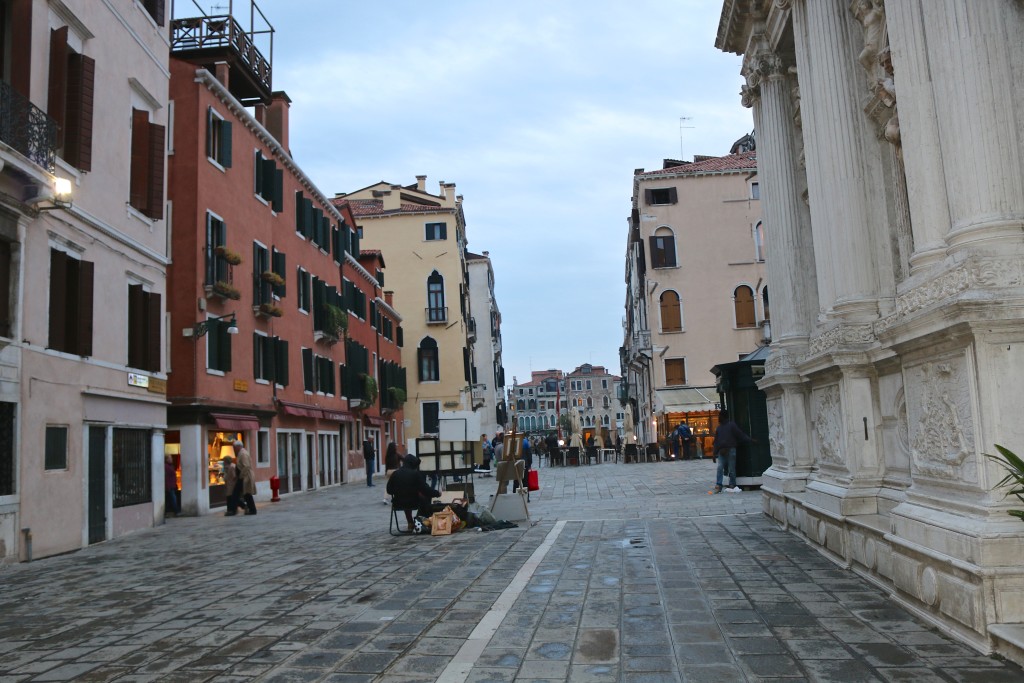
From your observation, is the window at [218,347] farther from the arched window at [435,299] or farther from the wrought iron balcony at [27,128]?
the arched window at [435,299]

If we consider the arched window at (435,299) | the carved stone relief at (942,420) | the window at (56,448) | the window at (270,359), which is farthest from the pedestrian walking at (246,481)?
the arched window at (435,299)

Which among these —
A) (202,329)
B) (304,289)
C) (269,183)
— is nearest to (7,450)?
(202,329)

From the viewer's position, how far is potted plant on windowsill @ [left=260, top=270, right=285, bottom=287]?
2469cm

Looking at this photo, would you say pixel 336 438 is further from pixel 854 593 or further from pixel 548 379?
pixel 548 379

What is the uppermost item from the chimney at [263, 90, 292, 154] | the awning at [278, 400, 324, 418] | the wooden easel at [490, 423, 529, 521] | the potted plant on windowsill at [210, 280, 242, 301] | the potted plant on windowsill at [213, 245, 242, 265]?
the chimney at [263, 90, 292, 154]

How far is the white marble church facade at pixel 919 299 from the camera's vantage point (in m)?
5.24

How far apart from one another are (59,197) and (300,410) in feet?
50.6

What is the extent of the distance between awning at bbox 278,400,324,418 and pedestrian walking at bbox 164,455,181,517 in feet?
20.0

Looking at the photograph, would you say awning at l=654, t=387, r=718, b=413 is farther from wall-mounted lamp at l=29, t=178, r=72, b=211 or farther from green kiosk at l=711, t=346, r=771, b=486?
wall-mounted lamp at l=29, t=178, r=72, b=211

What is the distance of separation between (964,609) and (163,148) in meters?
16.1

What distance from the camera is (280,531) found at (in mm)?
14969

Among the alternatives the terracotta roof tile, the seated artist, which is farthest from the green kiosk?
the terracotta roof tile

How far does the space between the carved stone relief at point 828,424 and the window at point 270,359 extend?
58.4ft

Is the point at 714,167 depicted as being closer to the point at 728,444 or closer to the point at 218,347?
the point at 728,444
